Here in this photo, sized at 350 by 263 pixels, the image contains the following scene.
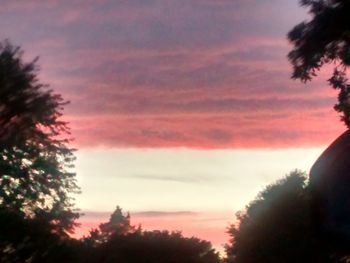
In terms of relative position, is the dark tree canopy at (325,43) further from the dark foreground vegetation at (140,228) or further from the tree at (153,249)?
the tree at (153,249)

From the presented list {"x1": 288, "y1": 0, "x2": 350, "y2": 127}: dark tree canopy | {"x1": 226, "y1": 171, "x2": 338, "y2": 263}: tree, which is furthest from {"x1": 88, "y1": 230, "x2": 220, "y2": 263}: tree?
{"x1": 288, "y1": 0, "x2": 350, "y2": 127}: dark tree canopy

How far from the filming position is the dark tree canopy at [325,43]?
39438 millimetres

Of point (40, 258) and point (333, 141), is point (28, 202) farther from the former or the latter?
point (333, 141)

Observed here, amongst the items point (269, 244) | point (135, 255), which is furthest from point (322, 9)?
point (269, 244)

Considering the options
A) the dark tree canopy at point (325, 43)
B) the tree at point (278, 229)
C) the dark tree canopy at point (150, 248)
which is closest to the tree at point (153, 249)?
the dark tree canopy at point (150, 248)

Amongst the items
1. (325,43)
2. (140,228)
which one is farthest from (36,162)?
(325,43)

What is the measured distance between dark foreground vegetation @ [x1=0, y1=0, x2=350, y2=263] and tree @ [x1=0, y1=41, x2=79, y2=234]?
8 centimetres

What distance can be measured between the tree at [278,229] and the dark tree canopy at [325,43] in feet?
53.7

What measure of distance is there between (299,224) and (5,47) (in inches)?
982

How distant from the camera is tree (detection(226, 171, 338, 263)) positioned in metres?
59.4

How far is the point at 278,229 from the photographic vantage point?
63906 mm

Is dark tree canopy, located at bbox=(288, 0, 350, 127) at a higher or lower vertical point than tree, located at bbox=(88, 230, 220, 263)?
higher

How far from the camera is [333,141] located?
144ft

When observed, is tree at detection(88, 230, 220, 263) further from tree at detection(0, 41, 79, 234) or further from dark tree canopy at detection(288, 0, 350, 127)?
dark tree canopy at detection(288, 0, 350, 127)
